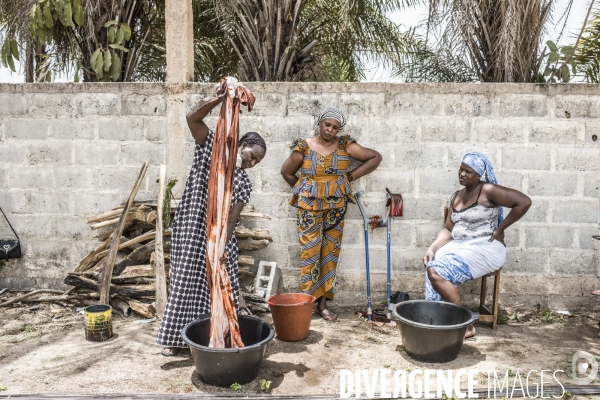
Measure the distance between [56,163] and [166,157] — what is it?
1143mm

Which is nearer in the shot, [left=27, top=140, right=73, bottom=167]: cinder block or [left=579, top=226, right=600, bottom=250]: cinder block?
[left=579, top=226, right=600, bottom=250]: cinder block

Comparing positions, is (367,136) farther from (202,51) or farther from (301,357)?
(202,51)

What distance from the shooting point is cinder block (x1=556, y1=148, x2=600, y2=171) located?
5.20 m

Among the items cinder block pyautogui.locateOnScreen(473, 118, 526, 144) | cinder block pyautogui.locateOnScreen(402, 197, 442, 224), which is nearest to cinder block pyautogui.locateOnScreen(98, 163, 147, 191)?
cinder block pyautogui.locateOnScreen(402, 197, 442, 224)

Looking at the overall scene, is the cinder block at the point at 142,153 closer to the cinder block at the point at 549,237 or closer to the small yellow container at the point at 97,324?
the small yellow container at the point at 97,324

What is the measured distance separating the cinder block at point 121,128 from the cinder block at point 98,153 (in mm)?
88

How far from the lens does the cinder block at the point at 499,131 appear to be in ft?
17.2

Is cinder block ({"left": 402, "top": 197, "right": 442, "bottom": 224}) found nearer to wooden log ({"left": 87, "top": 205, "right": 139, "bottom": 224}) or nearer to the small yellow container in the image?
wooden log ({"left": 87, "top": 205, "right": 139, "bottom": 224})

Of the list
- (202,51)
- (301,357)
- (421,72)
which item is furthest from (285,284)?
(202,51)

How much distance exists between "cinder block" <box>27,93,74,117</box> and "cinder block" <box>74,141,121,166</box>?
369mm

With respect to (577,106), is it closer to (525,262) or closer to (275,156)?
(525,262)

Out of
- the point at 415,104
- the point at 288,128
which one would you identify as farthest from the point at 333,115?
the point at 415,104

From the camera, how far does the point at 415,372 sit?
3967 millimetres

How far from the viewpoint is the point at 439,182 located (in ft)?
17.5
